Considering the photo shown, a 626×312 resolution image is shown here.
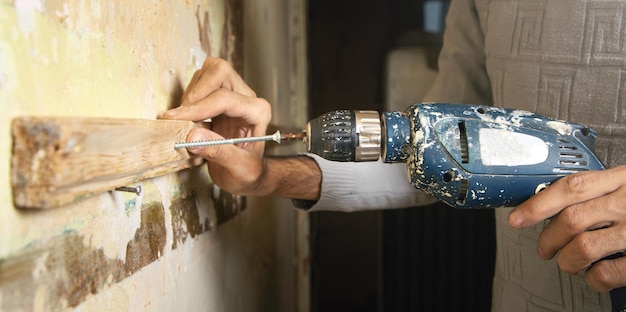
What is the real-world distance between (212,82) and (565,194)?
53 cm

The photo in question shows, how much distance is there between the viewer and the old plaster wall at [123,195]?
0.45m

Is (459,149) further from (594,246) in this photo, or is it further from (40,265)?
(40,265)

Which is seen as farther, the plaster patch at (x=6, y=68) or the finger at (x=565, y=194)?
the finger at (x=565, y=194)

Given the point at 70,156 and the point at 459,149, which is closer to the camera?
the point at 70,156

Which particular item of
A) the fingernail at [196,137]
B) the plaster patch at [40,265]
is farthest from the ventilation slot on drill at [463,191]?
the plaster patch at [40,265]

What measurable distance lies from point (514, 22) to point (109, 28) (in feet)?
2.36

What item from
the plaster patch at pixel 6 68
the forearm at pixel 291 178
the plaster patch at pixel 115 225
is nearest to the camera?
the plaster patch at pixel 6 68

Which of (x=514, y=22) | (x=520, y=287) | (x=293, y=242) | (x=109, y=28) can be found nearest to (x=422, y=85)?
(x=293, y=242)

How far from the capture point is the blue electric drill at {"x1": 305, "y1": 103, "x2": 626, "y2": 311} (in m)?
A: 0.71

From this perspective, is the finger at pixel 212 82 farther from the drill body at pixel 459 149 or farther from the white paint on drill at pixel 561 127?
the white paint on drill at pixel 561 127

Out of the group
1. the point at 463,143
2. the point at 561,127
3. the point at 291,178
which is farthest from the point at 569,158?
the point at 291,178

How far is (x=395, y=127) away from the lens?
2.37 ft

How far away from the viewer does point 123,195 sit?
628mm

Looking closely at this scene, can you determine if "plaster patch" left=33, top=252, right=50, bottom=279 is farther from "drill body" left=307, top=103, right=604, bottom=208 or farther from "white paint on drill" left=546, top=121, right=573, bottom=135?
"white paint on drill" left=546, top=121, right=573, bottom=135
